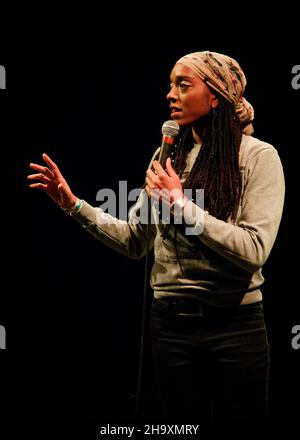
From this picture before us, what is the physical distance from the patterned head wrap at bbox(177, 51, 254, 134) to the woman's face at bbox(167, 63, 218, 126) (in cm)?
2

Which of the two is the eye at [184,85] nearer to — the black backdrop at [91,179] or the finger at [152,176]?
the finger at [152,176]

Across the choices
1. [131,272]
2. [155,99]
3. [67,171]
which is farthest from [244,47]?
[131,272]

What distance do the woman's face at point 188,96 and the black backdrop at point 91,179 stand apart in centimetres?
101

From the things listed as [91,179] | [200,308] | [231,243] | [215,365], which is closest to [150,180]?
[231,243]

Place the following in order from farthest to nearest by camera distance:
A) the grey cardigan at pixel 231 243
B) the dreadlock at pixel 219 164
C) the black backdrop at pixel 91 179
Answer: the black backdrop at pixel 91 179 < the dreadlock at pixel 219 164 < the grey cardigan at pixel 231 243

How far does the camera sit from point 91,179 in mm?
2438

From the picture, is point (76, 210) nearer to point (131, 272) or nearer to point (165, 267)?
point (165, 267)

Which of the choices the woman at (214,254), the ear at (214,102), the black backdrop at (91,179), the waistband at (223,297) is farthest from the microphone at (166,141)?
the black backdrop at (91,179)

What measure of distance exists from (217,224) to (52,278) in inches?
58.2

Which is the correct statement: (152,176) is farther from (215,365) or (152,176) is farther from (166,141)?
(215,365)

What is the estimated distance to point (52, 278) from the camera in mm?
2482

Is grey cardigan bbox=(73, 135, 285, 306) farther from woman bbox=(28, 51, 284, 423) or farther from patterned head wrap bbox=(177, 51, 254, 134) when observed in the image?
patterned head wrap bbox=(177, 51, 254, 134)

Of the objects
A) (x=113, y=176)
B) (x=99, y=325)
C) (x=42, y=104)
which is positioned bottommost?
(x=99, y=325)

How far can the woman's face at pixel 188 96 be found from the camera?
1341mm
